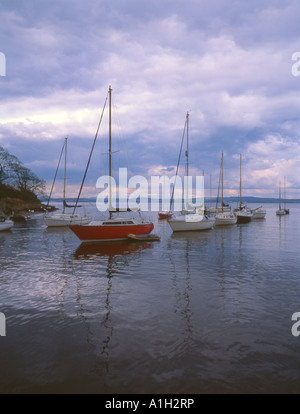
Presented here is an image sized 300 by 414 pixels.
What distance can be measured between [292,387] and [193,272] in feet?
31.1

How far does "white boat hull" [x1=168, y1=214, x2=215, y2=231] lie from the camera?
116 feet

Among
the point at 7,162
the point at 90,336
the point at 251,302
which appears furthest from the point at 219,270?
the point at 7,162

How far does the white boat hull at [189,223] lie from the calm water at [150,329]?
19.1m

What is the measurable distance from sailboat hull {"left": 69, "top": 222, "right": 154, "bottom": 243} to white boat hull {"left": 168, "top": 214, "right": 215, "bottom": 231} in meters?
8.08

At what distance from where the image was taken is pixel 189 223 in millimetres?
35906

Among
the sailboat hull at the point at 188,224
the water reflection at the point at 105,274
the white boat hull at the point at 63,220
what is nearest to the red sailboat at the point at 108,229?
the water reflection at the point at 105,274

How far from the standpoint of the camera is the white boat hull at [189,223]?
3544 centimetres

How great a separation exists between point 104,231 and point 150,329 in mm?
18968

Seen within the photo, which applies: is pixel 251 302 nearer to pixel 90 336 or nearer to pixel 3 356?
pixel 90 336

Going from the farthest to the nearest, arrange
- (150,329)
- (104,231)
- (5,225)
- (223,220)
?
(223,220)
(5,225)
(104,231)
(150,329)

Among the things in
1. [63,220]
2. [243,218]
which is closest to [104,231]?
[63,220]

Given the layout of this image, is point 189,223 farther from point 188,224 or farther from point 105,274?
point 105,274
